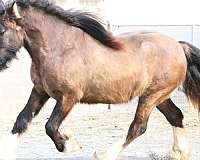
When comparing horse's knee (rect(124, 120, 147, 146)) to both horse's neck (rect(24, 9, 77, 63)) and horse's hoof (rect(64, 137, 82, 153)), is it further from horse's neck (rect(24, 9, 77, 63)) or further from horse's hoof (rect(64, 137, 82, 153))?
horse's neck (rect(24, 9, 77, 63))

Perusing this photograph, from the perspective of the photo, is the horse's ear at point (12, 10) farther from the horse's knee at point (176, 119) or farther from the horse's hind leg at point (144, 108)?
the horse's knee at point (176, 119)

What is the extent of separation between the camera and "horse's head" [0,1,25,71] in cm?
616

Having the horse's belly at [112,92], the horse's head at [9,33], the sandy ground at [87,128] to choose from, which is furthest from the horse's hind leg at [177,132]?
the horse's head at [9,33]

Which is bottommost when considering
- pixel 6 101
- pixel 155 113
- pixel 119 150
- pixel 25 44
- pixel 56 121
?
pixel 155 113

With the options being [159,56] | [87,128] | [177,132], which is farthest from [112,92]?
[87,128]

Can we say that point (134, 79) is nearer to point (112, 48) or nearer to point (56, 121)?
point (112, 48)

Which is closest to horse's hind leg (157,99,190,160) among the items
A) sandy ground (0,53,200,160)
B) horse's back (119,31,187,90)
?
sandy ground (0,53,200,160)

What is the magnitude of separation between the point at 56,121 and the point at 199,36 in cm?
1002

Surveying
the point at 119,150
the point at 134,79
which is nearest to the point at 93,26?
the point at 134,79

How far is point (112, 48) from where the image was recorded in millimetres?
6746

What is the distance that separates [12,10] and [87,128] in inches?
194

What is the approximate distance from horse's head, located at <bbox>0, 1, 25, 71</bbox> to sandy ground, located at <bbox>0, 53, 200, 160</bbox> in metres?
1.68

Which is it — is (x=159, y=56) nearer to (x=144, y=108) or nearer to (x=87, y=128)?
(x=144, y=108)

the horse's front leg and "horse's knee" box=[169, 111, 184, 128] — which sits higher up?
the horse's front leg
